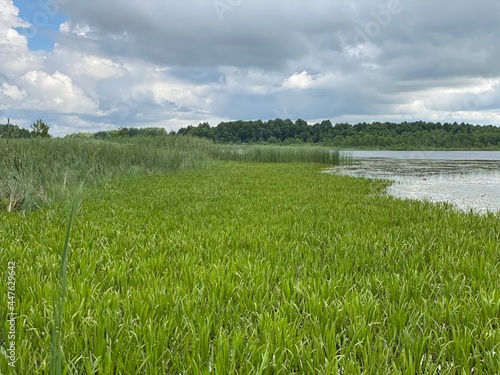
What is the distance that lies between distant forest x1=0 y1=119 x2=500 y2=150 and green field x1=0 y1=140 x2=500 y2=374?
80945 mm

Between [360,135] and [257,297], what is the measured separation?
11291cm

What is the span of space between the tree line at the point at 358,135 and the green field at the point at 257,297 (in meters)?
80.7

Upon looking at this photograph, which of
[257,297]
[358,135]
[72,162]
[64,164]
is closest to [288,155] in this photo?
[72,162]

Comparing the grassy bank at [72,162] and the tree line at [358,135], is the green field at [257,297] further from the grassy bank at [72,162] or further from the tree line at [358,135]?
the tree line at [358,135]

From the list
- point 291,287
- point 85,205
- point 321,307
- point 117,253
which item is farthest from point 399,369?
point 85,205

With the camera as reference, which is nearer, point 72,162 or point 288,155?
point 72,162

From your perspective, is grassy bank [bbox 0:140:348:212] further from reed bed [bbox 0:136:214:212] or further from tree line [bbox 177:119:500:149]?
tree line [bbox 177:119:500:149]

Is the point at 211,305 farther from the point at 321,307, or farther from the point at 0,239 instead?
the point at 0,239

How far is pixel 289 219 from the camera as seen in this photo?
7.08 metres

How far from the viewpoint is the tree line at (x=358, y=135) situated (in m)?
92.1

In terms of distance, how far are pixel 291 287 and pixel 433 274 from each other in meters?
1.63

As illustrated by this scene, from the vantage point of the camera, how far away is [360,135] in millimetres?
109188

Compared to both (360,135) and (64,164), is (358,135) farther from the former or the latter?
(64,164)

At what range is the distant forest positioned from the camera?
9194cm
